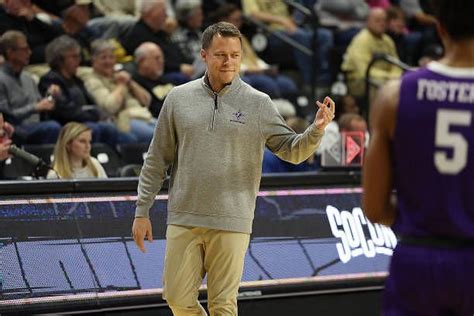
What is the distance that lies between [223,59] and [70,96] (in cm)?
394

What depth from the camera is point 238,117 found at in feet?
19.1

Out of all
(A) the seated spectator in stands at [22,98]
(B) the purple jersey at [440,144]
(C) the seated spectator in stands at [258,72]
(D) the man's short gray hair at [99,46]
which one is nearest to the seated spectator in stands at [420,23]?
(C) the seated spectator in stands at [258,72]

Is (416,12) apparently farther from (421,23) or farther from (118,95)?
(118,95)

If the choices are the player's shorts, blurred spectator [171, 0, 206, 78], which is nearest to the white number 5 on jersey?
the player's shorts

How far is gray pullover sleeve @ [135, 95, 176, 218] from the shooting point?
5.89m

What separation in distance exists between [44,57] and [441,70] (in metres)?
7.06

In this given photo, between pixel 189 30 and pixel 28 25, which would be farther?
pixel 189 30

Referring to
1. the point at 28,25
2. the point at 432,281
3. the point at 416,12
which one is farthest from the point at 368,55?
the point at 432,281

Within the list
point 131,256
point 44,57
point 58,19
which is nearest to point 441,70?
point 131,256

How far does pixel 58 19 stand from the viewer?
1102 cm

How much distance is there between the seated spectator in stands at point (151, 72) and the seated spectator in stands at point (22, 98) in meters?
1.24

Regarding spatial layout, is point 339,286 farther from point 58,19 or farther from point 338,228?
point 58,19

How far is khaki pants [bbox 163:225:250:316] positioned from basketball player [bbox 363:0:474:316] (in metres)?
2.12

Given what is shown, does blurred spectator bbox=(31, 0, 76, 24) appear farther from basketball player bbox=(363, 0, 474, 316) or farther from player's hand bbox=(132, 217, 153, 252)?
basketball player bbox=(363, 0, 474, 316)
